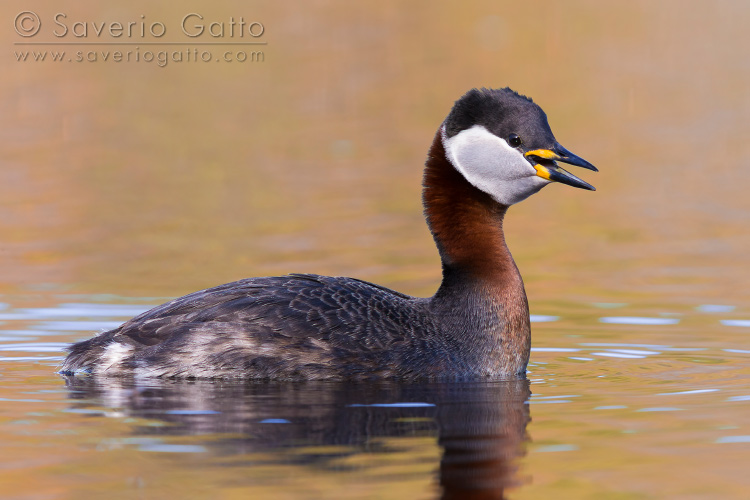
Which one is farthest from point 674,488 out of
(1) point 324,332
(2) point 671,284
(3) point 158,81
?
(3) point 158,81

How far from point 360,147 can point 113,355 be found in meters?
15.0

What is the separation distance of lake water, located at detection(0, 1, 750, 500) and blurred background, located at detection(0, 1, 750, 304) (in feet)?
0.27

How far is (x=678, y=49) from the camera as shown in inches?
1358

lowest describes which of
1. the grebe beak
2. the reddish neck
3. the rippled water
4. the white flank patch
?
the rippled water

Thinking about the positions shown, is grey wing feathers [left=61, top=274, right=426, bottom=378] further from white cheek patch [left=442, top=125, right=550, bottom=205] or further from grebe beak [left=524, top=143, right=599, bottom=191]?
grebe beak [left=524, top=143, right=599, bottom=191]

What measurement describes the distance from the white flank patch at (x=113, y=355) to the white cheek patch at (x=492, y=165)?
2.92m

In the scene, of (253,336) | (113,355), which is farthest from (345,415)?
(113,355)

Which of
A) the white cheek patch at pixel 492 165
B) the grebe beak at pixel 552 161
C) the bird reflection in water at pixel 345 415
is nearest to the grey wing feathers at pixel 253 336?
the bird reflection in water at pixel 345 415

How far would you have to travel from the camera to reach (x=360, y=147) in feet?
79.7

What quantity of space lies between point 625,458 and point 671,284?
258 inches

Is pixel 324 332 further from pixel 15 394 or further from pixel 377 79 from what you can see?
pixel 377 79

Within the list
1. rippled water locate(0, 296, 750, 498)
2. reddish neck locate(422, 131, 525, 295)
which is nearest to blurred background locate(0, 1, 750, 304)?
reddish neck locate(422, 131, 525, 295)

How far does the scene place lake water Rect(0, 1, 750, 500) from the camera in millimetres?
7387

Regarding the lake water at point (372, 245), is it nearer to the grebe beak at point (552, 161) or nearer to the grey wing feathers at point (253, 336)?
the grey wing feathers at point (253, 336)
